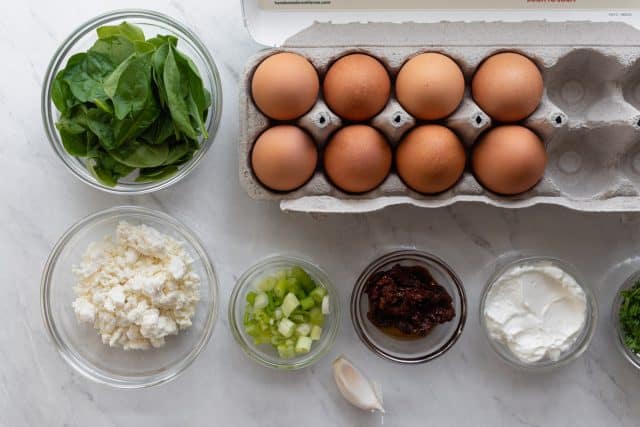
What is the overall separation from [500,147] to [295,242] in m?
0.56

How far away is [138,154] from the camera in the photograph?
140 cm

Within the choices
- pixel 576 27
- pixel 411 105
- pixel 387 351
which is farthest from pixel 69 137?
pixel 576 27

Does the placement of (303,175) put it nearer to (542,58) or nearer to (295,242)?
(295,242)

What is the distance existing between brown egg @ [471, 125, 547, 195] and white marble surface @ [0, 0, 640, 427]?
0.22 metres

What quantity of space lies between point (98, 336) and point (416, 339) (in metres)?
0.80

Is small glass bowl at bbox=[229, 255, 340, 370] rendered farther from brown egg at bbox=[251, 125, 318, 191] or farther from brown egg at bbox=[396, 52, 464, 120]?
brown egg at bbox=[396, 52, 464, 120]

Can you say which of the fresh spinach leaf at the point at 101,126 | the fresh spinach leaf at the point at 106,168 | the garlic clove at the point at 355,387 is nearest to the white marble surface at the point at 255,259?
the garlic clove at the point at 355,387

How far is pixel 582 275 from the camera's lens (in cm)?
158

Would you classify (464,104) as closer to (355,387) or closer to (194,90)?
(194,90)

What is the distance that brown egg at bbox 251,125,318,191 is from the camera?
4.45 feet

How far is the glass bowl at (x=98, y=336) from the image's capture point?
5.07 ft

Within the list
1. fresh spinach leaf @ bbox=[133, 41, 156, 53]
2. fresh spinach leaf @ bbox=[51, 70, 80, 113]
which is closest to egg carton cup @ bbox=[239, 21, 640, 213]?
fresh spinach leaf @ bbox=[133, 41, 156, 53]

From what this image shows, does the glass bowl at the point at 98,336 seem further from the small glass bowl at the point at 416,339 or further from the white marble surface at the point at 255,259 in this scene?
the small glass bowl at the point at 416,339

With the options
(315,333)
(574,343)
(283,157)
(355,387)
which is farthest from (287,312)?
(574,343)
